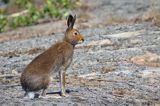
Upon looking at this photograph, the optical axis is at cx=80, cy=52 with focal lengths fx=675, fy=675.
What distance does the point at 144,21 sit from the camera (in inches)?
898

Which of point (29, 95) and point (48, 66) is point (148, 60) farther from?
point (29, 95)

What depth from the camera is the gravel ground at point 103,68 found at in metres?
11.8

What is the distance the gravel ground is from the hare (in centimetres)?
24

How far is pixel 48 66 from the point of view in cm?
1177

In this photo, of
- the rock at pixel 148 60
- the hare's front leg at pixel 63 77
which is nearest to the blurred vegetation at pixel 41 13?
the rock at pixel 148 60

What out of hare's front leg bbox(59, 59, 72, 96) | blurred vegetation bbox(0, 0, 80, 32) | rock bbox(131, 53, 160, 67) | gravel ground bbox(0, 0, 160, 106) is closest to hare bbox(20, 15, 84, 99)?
hare's front leg bbox(59, 59, 72, 96)

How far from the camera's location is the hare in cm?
1133

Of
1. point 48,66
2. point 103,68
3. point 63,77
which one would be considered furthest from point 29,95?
point 103,68

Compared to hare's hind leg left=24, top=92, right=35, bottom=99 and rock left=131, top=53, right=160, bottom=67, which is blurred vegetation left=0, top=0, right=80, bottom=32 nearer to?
rock left=131, top=53, right=160, bottom=67

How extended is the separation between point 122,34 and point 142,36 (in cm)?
95

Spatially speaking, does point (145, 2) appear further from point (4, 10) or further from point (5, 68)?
point (5, 68)

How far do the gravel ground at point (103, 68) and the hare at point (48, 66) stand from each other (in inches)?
9.6

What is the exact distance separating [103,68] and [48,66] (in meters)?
3.51

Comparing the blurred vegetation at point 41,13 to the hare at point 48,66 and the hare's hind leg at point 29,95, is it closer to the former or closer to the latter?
the hare at point 48,66
